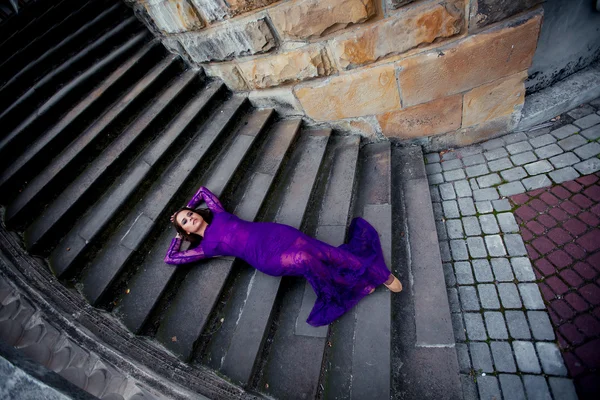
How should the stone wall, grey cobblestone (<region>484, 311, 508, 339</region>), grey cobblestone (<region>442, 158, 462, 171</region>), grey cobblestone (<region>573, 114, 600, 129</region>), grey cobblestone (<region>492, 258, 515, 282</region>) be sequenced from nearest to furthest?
grey cobblestone (<region>484, 311, 508, 339</region>)
grey cobblestone (<region>492, 258, 515, 282</region>)
the stone wall
grey cobblestone (<region>573, 114, 600, 129</region>)
grey cobblestone (<region>442, 158, 462, 171</region>)

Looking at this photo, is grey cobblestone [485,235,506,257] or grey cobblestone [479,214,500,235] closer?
grey cobblestone [485,235,506,257]

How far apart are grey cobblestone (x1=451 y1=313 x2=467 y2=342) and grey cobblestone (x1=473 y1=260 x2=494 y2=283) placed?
396 mm

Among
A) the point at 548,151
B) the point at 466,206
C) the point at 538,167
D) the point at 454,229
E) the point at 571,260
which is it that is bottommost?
the point at 571,260

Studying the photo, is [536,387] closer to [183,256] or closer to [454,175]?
[454,175]

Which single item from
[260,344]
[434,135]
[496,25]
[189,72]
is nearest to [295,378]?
[260,344]

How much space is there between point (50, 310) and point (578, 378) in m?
3.69

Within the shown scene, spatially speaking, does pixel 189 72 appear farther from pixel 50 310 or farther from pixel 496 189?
pixel 496 189

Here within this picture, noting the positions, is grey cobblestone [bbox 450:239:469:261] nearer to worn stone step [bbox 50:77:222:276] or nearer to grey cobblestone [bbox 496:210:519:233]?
grey cobblestone [bbox 496:210:519:233]

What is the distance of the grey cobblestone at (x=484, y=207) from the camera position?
9.39 feet

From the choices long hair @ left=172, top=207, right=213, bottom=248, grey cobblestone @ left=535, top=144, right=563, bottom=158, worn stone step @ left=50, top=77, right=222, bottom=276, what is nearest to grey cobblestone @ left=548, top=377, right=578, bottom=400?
grey cobblestone @ left=535, top=144, right=563, bottom=158

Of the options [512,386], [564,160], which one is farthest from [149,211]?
[564,160]

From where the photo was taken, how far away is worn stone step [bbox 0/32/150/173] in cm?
291

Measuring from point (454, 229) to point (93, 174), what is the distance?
377cm

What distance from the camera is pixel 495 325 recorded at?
7.23 ft
